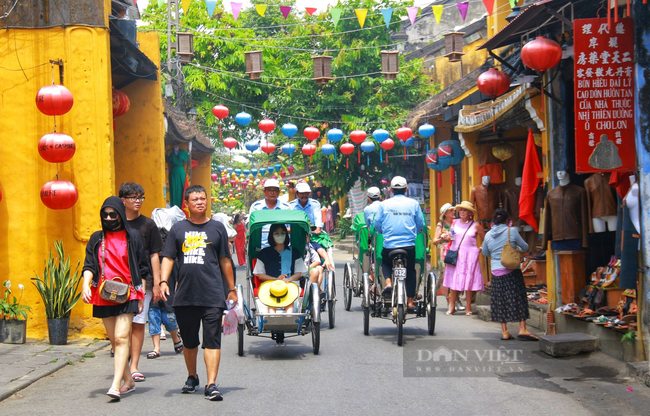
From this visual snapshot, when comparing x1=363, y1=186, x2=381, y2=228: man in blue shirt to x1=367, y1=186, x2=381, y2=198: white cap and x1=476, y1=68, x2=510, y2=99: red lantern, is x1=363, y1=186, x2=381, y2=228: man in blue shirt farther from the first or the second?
x1=476, y1=68, x2=510, y2=99: red lantern

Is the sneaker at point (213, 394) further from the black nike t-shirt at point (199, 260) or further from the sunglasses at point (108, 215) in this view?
the sunglasses at point (108, 215)

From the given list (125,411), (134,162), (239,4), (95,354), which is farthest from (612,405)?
(239,4)

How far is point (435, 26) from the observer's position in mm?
36219

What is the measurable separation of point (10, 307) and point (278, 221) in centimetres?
365

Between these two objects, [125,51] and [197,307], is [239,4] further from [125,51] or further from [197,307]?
[197,307]

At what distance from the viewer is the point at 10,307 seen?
30.6 ft

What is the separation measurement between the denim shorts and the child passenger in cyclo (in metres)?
1.14

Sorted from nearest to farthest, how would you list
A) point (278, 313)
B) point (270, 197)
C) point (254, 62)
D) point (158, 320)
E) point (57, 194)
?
point (278, 313)
point (158, 320)
point (57, 194)
point (270, 197)
point (254, 62)

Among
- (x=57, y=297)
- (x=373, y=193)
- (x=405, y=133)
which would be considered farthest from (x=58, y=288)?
(x=405, y=133)

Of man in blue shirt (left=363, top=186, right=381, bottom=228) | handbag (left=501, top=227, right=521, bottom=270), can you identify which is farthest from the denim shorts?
handbag (left=501, top=227, right=521, bottom=270)

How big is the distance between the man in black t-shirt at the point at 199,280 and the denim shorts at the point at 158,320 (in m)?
2.14

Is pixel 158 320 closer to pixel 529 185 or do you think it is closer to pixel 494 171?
pixel 529 185

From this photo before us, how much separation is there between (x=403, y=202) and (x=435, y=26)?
28.4m

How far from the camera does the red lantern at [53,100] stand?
29.5 ft
